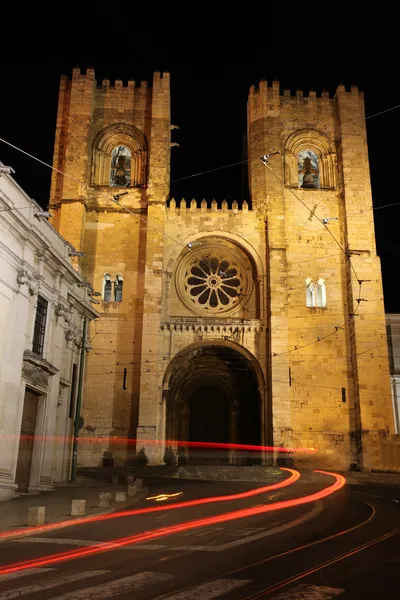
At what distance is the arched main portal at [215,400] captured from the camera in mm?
28203

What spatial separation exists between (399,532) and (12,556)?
17.6ft

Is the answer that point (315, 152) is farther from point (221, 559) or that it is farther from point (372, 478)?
point (221, 559)

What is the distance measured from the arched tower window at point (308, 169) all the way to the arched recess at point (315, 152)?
214 mm

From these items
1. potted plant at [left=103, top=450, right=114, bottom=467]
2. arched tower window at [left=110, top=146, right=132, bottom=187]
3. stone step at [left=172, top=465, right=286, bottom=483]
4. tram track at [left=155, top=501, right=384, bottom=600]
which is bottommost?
tram track at [left=155, top=501, right=384, bottom=600]

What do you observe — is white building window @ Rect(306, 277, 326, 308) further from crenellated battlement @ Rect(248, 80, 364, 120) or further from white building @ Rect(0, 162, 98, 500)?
white building @ Rect(0, 162, 98, 500)

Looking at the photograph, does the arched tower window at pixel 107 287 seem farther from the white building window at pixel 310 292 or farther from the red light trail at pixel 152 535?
the red light trail at pixel 152 535

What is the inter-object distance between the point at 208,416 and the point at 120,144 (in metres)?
15.9

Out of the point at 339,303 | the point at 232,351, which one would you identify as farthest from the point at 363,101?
the point at 232,351

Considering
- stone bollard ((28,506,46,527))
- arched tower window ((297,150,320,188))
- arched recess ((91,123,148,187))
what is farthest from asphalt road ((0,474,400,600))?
arched recess ((91,123,148,187))

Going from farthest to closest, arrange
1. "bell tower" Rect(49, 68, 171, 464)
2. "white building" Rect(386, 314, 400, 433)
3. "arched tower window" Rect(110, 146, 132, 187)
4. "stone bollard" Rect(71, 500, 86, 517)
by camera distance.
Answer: "arched tower window" Rect(110, 146, 132, 187), "white building" Rect(386, 314, 400, 433), "bell tower" Rect(49, 68, 171, 464), "stone bollard" Rect(71, 500, 86, 517)

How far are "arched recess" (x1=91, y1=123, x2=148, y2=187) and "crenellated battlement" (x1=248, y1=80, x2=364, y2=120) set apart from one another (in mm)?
6186

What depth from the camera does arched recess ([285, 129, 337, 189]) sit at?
30.3 metres

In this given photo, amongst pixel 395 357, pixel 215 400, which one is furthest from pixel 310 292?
pixel 215 400

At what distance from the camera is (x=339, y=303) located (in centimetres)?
2788
